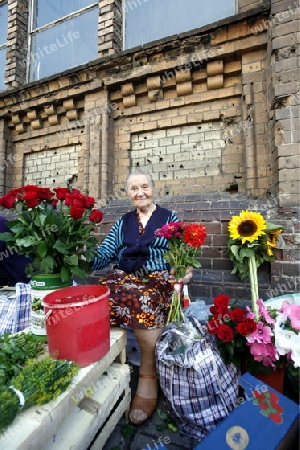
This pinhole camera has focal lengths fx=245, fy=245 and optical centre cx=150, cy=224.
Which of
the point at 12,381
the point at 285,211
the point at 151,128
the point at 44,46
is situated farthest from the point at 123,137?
the point at 12,381

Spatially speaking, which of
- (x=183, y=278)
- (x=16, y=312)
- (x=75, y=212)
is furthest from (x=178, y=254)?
(x=16, y=312)

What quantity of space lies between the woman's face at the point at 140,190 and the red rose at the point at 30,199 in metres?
0.82

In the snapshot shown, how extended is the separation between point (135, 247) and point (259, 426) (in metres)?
1.24

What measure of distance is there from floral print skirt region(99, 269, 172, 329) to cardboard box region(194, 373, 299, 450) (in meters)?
0.63

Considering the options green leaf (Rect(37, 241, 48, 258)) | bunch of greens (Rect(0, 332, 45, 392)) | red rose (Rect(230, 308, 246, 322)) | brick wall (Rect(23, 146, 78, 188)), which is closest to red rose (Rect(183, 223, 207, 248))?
red rose (Rect(230, 308, 246, 322))

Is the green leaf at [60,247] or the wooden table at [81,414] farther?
the green leaf at [60,247]

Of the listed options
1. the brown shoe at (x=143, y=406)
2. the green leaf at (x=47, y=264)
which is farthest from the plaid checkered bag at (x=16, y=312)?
the brown shoe at (x=143, y=406)

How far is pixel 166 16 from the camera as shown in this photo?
3529 mm

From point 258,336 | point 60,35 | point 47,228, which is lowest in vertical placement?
point 258,336

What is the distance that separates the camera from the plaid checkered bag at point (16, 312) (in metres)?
1.71

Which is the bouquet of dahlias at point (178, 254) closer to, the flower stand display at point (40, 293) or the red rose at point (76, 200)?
the red rose at point (76, 200)

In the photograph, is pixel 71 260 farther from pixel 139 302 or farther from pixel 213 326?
pixel 213 326

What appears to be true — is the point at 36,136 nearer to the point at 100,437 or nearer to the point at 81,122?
the point at 81,122

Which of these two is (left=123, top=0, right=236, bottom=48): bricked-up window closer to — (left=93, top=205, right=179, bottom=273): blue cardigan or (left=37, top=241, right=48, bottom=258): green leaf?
(left=93, top=205, right=179, bottom=273): blue cardigan
